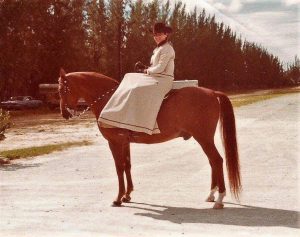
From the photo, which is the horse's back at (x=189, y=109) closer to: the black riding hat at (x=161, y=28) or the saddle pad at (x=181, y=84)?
the saddle pad at (x=181, y=84)

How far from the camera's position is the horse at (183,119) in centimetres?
760

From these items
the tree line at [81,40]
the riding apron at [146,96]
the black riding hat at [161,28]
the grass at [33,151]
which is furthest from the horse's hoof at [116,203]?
the tree line at [81,40]

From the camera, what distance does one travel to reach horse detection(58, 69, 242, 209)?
7604mm

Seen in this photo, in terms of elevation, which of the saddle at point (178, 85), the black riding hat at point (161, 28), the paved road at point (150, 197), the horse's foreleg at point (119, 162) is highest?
the black riding hat at point (161, 28)

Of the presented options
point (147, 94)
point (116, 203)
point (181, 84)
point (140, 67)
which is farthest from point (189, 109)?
point (116, 203)

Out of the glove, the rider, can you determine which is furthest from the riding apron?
the glove

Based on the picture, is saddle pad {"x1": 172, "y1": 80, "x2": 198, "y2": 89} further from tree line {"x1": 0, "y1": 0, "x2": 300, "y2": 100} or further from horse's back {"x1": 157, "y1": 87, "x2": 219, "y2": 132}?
tree line {"x1": 0, "y1": 0, "x2": 300, "y2": 100}

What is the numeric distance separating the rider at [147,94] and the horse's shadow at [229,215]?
44.6 inches

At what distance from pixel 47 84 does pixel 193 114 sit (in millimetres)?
37358

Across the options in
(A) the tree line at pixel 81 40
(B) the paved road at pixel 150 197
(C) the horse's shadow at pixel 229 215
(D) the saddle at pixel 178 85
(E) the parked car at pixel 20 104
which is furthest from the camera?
(E) the parked car at pixel 20 104

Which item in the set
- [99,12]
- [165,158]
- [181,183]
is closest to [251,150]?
[165,158]

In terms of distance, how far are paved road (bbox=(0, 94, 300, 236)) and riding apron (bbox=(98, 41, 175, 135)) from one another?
1245 mm

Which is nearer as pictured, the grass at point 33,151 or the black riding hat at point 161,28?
the black riding hat at point 161,28

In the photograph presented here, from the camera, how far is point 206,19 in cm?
7662
